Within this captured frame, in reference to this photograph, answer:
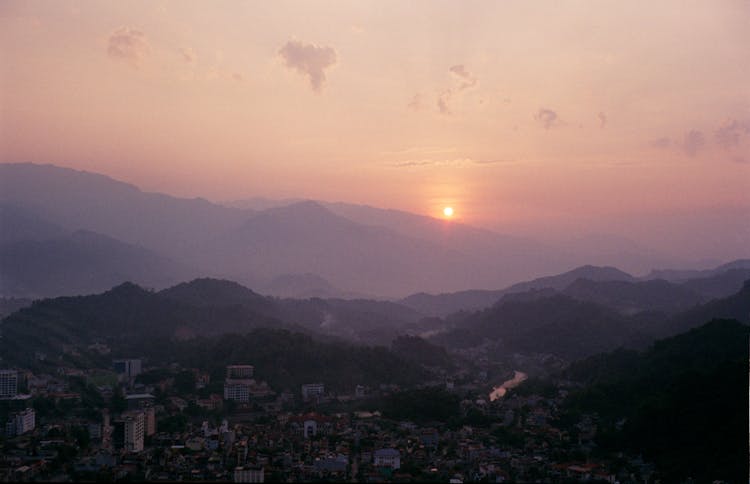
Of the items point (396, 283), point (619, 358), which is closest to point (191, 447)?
point (619, 358)

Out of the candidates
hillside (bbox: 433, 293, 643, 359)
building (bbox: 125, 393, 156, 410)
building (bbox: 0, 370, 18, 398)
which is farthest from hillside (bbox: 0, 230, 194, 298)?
building (bbox: 125, 393, 156, 410)

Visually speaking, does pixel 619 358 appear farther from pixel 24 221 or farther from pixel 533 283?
pixel 24 221

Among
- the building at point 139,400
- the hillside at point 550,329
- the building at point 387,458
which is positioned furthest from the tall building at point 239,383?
the hillside at point 550,329

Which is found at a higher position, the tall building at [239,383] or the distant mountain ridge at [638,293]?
the distant mountain ridge at [638,293]

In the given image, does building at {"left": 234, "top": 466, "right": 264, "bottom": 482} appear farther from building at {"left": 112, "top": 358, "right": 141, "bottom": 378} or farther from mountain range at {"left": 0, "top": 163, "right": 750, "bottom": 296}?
mountain range at {"left": 0, "top": 163, "right": 750, "bottom": 296}

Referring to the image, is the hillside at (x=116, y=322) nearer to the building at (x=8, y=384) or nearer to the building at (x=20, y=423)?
the building at (x=8, y=384)

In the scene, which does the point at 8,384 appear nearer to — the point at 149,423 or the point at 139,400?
the point at 139,400

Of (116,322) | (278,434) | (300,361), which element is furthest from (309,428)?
(116,322)
